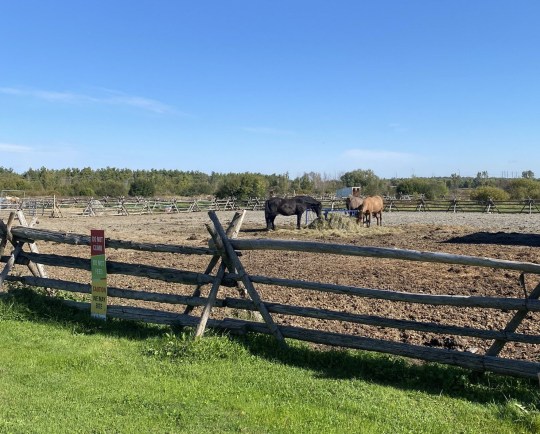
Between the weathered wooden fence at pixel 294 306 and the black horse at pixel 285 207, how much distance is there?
1699 centimetres

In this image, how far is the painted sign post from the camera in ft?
22.0

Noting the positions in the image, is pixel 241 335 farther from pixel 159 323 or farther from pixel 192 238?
pixel 192 238

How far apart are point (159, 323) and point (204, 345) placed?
3.90ft

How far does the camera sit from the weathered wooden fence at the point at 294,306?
495cm

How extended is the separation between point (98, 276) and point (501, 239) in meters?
15.5

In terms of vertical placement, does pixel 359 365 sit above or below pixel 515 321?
below

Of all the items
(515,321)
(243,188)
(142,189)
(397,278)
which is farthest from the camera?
(142,189)

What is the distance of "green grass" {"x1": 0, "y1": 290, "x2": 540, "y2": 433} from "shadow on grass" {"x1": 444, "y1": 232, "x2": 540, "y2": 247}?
1315 centimetres

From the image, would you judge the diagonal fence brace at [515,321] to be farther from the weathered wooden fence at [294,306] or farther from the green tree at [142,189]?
Answer: the green tree at [142,189]

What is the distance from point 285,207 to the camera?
82.8ft

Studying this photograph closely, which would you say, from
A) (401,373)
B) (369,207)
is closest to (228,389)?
(401,373)

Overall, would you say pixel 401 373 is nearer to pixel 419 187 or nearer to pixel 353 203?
pixel 353 203

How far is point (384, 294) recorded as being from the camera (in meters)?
5.57

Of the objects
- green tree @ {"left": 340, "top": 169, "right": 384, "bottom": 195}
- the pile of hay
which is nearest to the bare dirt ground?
the pile of hay
